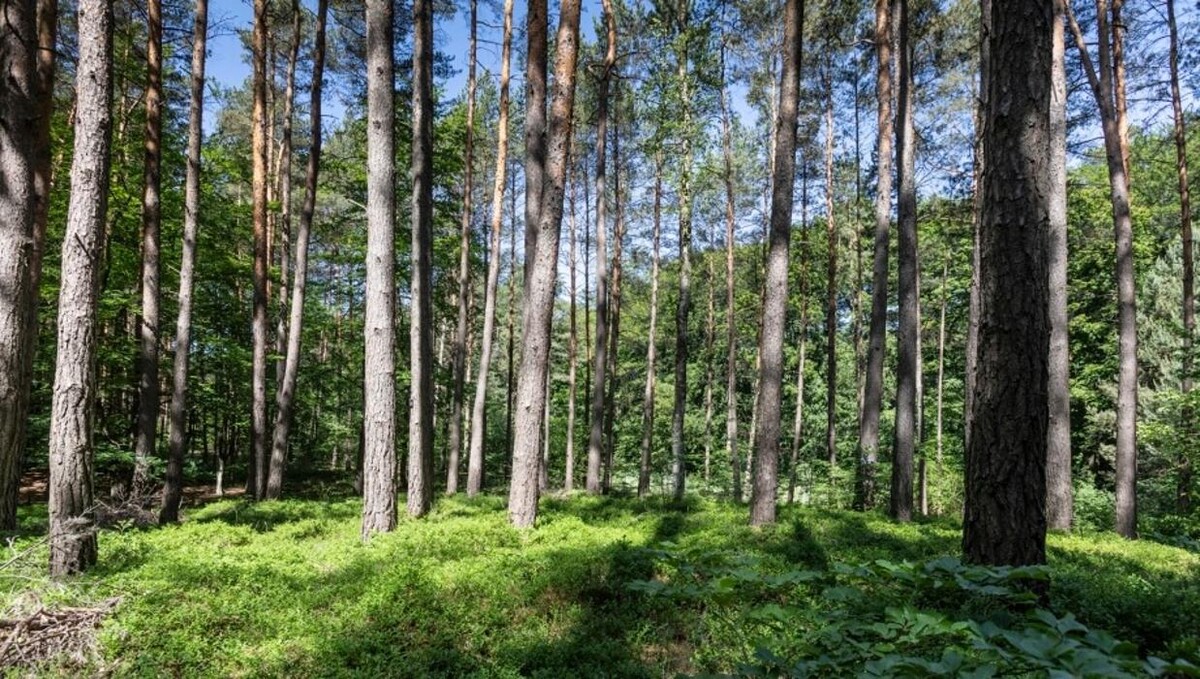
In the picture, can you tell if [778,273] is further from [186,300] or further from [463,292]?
[186,300]

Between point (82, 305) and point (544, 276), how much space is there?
4502 millimetres

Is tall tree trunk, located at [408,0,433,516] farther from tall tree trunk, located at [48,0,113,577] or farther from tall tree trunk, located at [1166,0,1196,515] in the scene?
tall tree trunk, located at [1166,0,1196,515]

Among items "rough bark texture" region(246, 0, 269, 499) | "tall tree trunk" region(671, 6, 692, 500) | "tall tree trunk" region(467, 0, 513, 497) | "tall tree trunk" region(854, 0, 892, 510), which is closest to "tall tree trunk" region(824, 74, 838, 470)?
"tall tree trunk" region(671, 6, 692, 500)

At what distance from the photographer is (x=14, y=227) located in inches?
207

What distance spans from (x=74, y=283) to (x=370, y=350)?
265cm

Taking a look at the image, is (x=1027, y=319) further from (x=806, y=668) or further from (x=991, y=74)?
(x=806, y=668)

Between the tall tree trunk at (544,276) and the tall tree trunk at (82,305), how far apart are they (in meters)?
4.14

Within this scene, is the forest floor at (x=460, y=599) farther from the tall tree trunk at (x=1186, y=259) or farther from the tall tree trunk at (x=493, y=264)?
the tall tree trunk at (x=1186, y=259)

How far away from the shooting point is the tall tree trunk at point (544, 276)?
6945 millimetres

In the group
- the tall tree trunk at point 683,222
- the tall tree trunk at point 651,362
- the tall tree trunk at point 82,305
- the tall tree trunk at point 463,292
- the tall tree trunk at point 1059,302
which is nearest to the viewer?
the tall tree trunk at point 82,305

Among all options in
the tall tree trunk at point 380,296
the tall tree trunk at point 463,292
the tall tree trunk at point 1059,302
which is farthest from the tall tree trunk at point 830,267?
the tall tree trunk at point 380,296

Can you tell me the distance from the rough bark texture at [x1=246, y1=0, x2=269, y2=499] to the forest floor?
5359 millimetres

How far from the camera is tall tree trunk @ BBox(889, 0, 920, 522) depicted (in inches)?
387

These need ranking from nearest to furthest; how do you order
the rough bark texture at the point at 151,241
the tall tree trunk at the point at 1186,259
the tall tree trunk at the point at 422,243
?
the rough bark texture at the point at 151,241
the tall tree trunk at the point at 422,243
the tall tree trunk at the point at 1186,259
